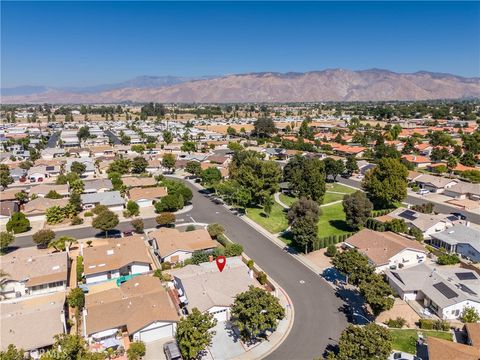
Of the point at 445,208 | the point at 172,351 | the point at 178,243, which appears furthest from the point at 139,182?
the point at 445,208

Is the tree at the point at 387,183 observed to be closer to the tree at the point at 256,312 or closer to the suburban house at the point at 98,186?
the tree at the point at 256,312

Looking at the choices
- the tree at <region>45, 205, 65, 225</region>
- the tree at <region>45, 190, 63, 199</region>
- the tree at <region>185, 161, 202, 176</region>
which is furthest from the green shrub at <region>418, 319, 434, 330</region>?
the tree at <region>45, 190, 63, 199</region>

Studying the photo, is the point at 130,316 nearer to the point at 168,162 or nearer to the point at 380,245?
the point at 380,245

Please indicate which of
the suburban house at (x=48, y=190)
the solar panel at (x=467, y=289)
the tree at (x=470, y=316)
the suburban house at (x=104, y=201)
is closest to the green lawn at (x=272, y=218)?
the suburban house at (x=104, y=201)

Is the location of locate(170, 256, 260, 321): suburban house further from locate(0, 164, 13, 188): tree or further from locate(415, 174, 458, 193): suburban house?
locate(0, 164, 13, 188): tree

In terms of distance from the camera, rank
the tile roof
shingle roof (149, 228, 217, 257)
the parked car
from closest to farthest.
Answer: the parked car < the tile roof < shingle roof (149, 228, 217, 257)

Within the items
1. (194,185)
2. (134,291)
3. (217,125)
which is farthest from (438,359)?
(217,125)

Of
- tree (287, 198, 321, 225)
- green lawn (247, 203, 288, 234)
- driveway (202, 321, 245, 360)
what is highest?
tree (287, 198, 321, 225)
